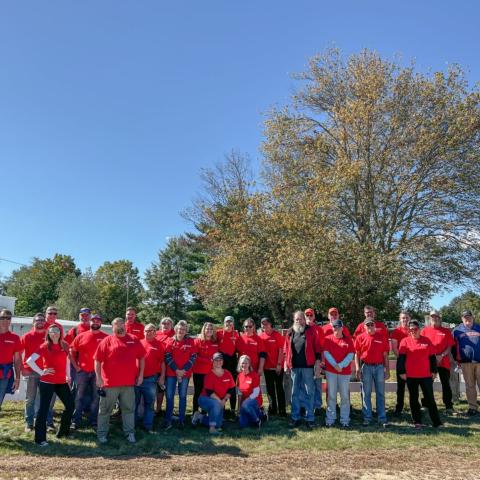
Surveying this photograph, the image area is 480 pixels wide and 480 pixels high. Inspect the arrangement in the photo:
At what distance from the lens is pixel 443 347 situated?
8.89 metres

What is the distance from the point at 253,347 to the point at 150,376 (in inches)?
78.7

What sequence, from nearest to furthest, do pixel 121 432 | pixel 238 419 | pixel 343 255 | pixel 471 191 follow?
1. pixel 121 432
2. pixel 238 419
3. pixel 343 255
4. pixel 471 191

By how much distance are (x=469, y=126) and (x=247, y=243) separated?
9685mm

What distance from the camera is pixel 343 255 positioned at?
16.6 meters

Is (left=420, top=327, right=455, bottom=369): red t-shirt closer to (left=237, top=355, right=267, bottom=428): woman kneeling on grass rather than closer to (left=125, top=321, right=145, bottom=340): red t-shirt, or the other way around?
(left=237, top=355, right=267, bottom=428): woman kneeling on grass

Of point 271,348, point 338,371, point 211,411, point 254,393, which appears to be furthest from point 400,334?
point 211,411

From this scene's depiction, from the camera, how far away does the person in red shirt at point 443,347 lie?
8.87 metres

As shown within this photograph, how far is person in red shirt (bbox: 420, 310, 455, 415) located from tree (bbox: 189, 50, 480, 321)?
7167 millimetres

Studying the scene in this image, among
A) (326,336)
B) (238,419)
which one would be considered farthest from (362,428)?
(238,419)

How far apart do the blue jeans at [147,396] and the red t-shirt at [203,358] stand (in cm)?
82

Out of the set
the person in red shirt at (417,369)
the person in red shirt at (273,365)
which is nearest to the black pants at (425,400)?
the person in red shirt at (417,369)

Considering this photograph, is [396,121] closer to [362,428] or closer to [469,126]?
[469,126]

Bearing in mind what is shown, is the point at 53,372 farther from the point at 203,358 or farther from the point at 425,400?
the point at 425,400

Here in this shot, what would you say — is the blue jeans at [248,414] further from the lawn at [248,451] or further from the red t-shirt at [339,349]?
the red t-shirt at [339,349]
